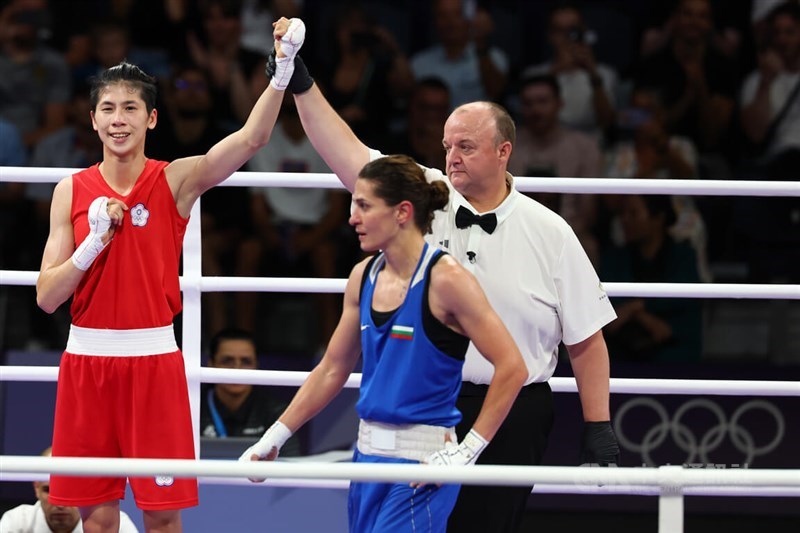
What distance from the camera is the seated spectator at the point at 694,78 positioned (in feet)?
23.2

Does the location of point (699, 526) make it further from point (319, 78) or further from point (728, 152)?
point (319, 78)

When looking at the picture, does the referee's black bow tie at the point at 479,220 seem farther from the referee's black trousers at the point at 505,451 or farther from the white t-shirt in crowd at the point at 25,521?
the white t-shirt in crowd at the point at 25,521

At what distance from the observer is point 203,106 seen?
6922mm

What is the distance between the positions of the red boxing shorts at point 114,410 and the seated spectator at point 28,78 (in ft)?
13.1

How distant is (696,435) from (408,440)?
306 centimetres

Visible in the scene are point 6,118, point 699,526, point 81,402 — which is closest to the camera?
point 81,402

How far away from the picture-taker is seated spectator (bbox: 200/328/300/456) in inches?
210

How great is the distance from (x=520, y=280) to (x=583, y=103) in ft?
12.3

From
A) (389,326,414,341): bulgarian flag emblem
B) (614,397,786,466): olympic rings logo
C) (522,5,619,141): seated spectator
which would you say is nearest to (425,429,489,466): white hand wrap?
(389,326,414,341): bulgarian flag emblem

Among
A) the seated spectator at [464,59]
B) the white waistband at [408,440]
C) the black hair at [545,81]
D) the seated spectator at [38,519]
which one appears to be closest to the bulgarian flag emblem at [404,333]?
the white waistband at [408,440]

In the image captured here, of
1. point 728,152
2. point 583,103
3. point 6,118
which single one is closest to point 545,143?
point 583,103

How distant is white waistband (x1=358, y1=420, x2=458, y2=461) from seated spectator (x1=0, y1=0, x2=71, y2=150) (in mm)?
4686

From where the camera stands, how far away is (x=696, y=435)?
5.79 m

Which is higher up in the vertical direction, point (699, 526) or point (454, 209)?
point (454, 209)
